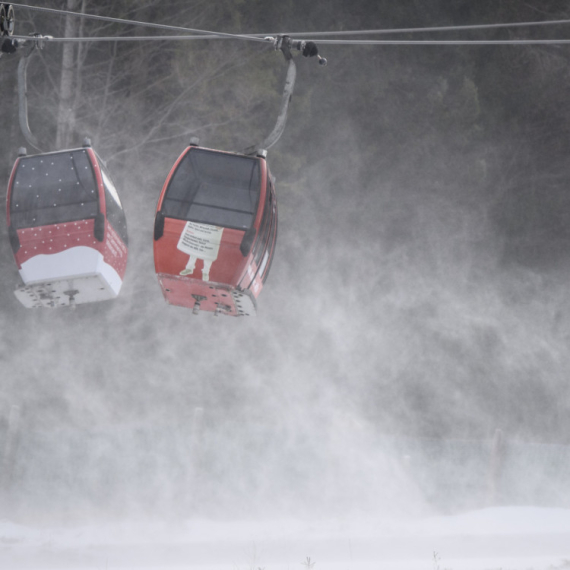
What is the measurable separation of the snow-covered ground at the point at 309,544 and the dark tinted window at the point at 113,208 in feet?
20.6

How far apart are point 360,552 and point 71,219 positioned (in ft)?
27.8

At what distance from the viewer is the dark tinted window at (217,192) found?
9.08 meters

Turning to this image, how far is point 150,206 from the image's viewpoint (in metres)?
21.6

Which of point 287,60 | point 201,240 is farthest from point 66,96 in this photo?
point 287,60

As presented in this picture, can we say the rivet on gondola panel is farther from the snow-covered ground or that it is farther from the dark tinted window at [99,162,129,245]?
the snow-covered ground

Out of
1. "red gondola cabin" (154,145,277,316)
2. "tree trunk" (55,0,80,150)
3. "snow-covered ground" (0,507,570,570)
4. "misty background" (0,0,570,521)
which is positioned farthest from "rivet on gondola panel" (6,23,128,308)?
"tree trunk" (55,0,80,150)

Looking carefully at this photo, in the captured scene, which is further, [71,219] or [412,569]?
[412,569]

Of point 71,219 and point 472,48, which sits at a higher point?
point 472,48

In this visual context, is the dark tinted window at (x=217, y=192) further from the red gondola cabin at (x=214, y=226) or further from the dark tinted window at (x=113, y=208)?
the dark tinted window at (x=113, y=208)

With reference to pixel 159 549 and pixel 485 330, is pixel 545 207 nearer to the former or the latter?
pixel 485 330

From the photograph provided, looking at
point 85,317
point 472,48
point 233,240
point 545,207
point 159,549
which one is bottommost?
point 159,549

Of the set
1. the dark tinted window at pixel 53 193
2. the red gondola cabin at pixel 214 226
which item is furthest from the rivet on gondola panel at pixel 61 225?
the red gondola cabin at pixel 214 226

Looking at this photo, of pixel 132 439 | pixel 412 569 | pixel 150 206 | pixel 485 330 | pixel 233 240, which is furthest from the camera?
pixel 485 330

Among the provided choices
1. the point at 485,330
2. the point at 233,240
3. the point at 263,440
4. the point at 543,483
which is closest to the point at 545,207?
the point at 485,330
